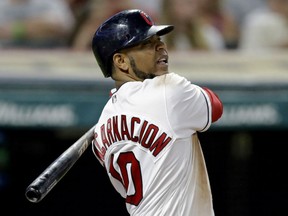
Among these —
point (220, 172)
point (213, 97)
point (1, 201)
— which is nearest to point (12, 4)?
point (1, 201)

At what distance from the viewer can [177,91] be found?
376cm

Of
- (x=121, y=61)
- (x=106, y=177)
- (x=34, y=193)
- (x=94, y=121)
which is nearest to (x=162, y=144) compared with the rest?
(x=121, y=61)

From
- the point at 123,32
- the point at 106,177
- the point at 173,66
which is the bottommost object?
the point at 106,177

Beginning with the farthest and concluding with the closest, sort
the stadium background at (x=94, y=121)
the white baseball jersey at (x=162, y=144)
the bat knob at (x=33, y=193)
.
A: the stadium background at (x=94, y=121) → the white baseball jersey at (x=162, y=144) → the bat knob at (x=33, y=193)

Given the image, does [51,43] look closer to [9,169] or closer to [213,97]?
[9,169]

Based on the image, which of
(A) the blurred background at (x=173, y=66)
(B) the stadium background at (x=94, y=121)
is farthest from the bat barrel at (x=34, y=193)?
(A) the blurred background at (x=173, y=66)

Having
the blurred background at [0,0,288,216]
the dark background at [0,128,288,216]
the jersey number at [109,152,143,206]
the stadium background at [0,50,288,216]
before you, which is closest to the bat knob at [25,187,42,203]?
the jersey number at [109,152,143,206]

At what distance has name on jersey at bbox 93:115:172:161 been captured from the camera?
12.4 ft

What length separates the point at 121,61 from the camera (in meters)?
3.87

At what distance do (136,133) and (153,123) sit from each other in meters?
0.08

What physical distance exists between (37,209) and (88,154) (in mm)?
646

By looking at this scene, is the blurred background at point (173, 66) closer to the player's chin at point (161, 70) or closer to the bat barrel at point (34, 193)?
the player's chin at point (161, 70)

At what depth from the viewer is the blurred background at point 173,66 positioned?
7.73m

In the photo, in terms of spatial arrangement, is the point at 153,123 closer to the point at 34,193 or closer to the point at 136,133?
the point at 136,133
